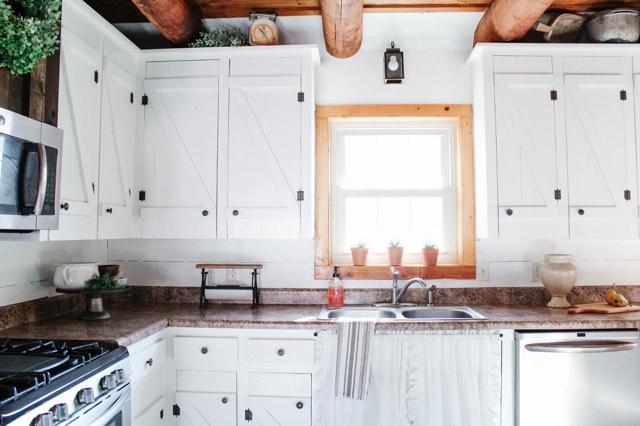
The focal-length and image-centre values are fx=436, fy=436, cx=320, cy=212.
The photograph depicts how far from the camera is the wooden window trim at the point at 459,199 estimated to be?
283cm

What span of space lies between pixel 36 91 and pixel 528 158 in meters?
2.54

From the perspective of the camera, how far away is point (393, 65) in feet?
9.36

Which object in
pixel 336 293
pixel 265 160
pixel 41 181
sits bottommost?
pixel 336 293

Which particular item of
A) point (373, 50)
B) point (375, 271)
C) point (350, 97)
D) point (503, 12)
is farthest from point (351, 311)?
point (503, 12)

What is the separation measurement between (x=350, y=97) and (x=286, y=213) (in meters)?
0.95

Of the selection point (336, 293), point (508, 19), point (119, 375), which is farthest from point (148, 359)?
point (508, 19)

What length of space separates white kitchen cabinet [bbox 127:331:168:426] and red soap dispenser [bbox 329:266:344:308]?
98 cm

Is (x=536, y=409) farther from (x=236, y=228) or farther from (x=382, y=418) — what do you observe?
(x=236, y=228)

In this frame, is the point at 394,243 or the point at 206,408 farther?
the point at 394,243

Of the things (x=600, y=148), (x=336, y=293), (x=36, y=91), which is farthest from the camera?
(x=336, y=293)

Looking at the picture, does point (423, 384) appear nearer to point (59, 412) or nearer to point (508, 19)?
point (59, 412)

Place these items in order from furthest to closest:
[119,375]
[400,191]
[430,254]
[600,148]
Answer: [400,191], [430,254], [600,148], [119,375]

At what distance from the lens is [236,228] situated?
2.57 m

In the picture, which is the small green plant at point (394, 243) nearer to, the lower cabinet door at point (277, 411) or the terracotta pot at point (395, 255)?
the terracotta pot at point (395, 255)
